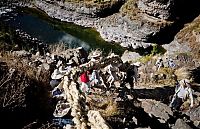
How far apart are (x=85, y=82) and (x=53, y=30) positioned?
26206mm

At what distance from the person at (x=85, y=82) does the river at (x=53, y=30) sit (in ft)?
71.4

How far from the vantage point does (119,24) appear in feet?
128

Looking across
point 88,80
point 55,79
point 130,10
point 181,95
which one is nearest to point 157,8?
point 130,10

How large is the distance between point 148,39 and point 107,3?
19.2 ft

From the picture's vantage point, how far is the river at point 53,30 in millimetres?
36438

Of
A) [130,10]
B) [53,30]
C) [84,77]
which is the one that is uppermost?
[84,77]

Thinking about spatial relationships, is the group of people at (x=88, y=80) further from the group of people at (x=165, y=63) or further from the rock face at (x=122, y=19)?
the rock face at (x=122, y=19)

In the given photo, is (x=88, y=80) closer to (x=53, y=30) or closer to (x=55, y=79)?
(x=55, y=79)

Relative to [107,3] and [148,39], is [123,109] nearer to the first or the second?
[148,39]

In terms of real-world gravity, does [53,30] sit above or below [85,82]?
below

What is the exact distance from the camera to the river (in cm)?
3644

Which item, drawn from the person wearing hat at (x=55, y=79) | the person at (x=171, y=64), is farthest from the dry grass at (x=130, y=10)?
the person wearing hat at (x=55, y=79)

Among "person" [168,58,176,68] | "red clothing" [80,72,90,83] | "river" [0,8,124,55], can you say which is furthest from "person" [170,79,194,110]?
"river" [0,8,124,55]

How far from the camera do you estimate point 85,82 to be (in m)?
12.6
